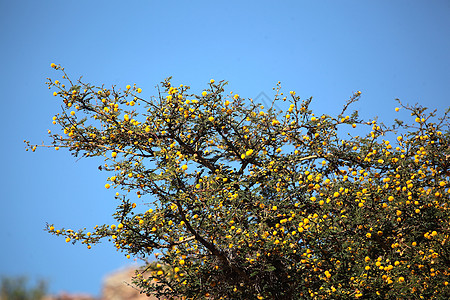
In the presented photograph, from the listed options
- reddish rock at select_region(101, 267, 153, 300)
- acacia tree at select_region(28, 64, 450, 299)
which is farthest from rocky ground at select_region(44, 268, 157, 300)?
acacia tree at select_region(28, 64, 450, 299)

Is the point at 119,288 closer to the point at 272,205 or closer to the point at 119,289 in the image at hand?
the point at 119,289

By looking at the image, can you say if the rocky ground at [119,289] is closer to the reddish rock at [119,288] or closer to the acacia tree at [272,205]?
the reddish rock at [119,288]

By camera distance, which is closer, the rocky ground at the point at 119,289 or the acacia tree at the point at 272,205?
the acacia tree at the point at 272,205

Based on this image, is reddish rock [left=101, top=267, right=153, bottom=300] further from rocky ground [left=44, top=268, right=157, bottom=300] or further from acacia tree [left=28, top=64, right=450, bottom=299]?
acacia tree [left=28, top=64, right=450, bottom=299]

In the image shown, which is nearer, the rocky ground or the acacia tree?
the acacia tree

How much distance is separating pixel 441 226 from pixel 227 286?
344 cm

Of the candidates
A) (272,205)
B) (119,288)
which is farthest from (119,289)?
(272,205)

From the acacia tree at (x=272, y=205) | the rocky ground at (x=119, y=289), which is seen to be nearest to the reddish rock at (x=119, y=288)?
the rocky ground at (x=119, y=289)

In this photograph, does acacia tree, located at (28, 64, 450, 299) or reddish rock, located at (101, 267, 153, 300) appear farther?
reddish rock, located at (101, 267, 153, 300)

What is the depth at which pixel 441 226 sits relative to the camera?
7078 millimetres

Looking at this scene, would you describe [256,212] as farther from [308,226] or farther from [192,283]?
[192,283]

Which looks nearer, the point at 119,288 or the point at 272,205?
the point at 272,205

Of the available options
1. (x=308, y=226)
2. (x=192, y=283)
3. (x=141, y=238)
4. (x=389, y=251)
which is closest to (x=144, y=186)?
(x=141, y=238)

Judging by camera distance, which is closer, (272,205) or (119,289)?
(272,205)
